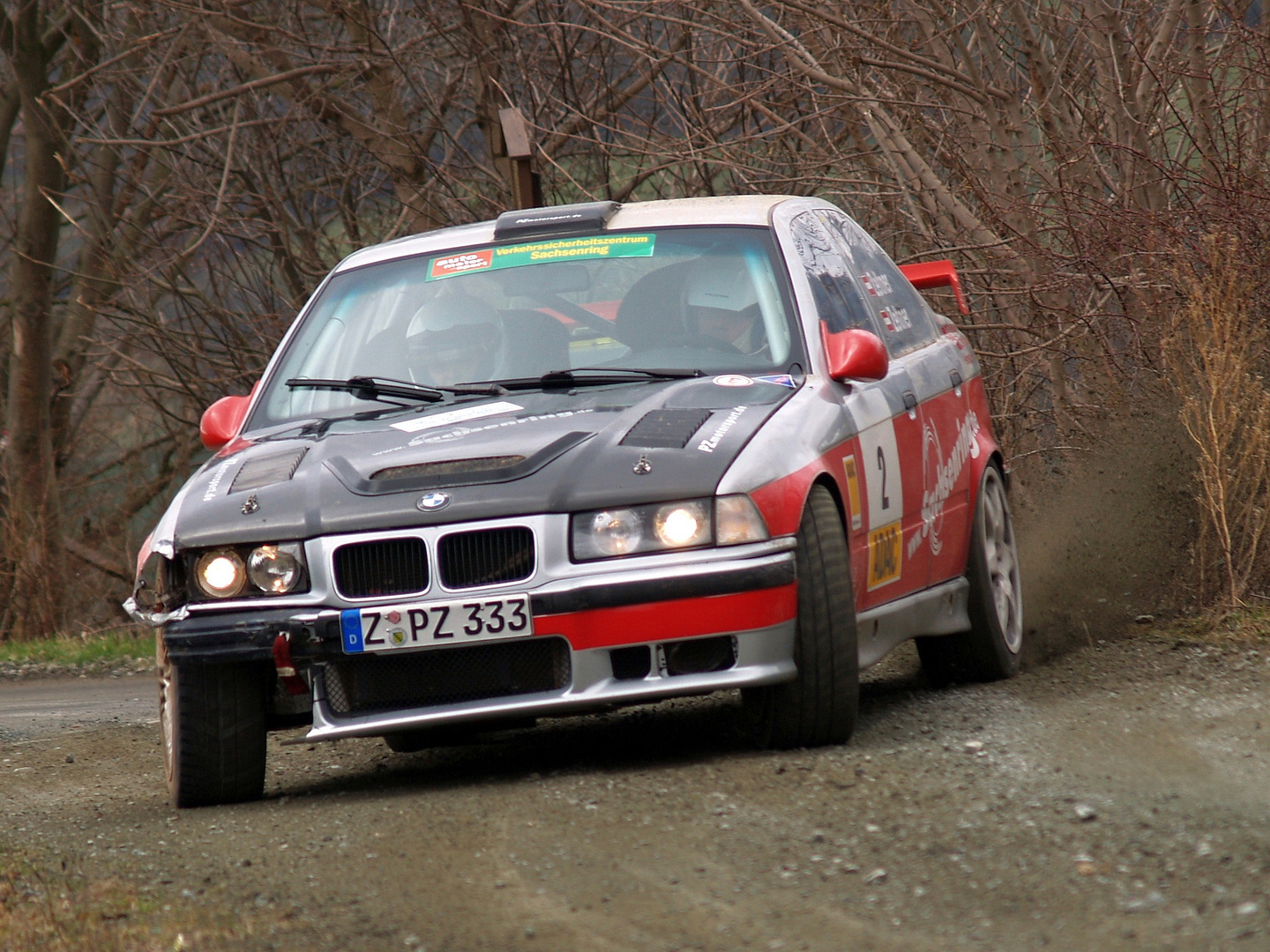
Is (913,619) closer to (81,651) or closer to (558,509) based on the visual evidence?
(558,509)

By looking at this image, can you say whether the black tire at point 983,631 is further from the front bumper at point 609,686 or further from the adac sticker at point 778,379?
the front bumper at point 609,686

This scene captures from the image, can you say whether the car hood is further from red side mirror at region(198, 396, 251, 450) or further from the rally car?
red side mirror at region(198, 396, 251, 450)

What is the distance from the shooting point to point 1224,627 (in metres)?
7.34

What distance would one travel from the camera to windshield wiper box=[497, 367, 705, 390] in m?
5.83

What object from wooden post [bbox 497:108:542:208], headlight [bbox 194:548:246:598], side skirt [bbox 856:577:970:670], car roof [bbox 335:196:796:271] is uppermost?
wooden post [bbox 497:108:542:208]

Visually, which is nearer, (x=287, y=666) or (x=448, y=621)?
(x=448, y=621)

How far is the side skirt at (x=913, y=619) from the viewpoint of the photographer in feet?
18.6

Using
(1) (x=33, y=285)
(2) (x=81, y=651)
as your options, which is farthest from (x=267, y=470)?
(1) (x=33, y=285)

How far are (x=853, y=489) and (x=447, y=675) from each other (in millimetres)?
1385

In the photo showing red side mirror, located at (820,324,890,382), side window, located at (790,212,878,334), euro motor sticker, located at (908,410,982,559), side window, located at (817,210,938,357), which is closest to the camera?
red side mirror, located at (820,324,890,382)

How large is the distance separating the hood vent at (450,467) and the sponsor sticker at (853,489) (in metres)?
1.05

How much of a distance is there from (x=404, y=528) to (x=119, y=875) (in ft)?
3.68

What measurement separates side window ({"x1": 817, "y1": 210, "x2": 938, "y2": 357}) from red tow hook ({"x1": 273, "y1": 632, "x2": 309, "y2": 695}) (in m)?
2.63

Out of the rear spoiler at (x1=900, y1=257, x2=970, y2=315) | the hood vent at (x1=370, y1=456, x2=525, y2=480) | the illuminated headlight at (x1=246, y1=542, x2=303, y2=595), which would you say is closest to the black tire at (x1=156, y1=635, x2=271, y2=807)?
the illuminated headlight at (x1=246, y1=542, x2=303, y2=595)
